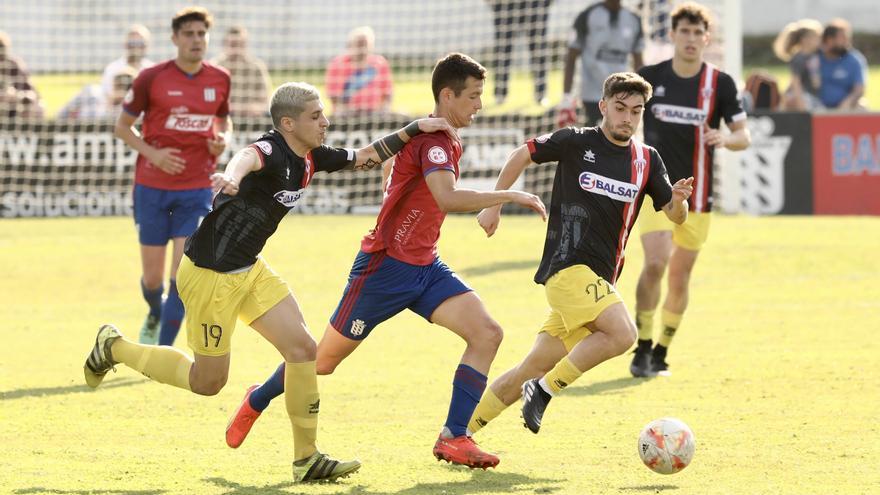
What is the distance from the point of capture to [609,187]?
784cm

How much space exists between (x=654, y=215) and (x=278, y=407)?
2.98 m

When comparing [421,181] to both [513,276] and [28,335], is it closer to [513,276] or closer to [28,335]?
[28,335]

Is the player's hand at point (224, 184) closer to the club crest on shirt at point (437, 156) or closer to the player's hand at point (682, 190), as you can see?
the club crest on shirt at point (437, 156)

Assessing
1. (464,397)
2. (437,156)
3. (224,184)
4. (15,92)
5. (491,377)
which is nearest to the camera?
(224,184)

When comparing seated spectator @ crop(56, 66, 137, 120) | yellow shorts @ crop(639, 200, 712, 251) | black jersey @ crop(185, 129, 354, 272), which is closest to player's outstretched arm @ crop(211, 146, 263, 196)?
black jersey @ crop(185, 129, 354, 272)

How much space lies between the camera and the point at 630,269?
1514cm

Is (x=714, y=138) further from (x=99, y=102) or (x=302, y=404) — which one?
(x=99, y=102)

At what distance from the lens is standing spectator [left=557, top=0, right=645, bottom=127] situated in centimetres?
1645

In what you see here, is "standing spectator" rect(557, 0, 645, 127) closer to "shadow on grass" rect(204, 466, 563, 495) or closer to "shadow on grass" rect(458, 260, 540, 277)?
"shadow on grass" rect(458, 260, 540, 277)

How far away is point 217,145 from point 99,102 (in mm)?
9876

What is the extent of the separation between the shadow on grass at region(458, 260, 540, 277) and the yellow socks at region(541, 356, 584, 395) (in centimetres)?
715

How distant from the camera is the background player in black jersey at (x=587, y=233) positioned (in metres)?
7.62

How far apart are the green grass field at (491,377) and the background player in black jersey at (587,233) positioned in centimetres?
39

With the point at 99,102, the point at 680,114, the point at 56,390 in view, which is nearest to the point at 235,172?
the point at 56,390
